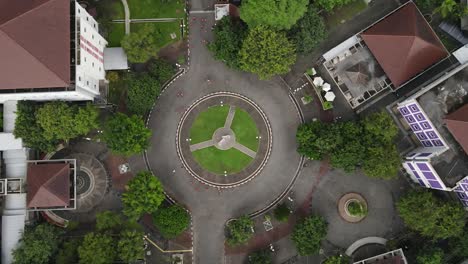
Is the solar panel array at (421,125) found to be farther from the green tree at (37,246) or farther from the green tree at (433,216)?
the green tree at (37,246)

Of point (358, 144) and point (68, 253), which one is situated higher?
point (358, 144)

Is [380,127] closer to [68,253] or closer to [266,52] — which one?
[266,52]

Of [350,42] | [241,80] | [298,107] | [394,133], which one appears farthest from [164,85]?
[394,133]

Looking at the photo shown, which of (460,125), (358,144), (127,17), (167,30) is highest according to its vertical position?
(127,17)

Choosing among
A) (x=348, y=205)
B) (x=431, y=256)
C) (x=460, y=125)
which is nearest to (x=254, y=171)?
(x=348, y=205)

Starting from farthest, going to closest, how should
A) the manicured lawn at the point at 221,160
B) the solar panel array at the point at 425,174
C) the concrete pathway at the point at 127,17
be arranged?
the manicured lawn at the point at 221,160, the concrete pathway at the point at 127,17, the solar panel array at the point at 425,174

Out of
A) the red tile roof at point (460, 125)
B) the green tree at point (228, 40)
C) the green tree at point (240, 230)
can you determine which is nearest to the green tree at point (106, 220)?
the green tree at point (240, 230)

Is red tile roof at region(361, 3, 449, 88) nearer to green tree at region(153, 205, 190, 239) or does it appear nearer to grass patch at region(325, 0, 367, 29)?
grass patch at region(325, 0, 367, 29)
